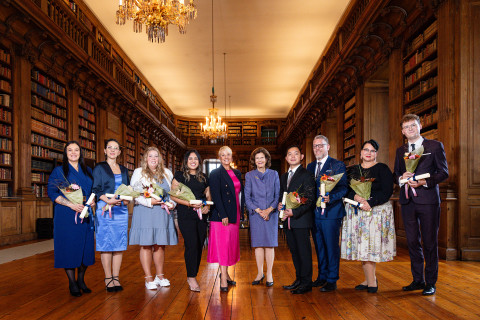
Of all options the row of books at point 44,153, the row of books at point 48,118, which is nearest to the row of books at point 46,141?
the row of books at point 44,153

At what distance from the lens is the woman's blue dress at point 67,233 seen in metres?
3.17

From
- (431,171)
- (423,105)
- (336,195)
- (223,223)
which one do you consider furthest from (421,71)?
(223,223)

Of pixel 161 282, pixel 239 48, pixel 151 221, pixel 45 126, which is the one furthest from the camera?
pixel 239 48

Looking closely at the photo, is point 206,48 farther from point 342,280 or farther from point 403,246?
point 342,280

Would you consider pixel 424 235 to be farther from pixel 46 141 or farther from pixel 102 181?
pixel 46 141

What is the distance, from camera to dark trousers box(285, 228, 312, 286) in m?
3.25

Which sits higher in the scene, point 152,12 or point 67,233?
point 152,12

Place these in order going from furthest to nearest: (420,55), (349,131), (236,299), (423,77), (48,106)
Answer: (349,131), (48,106), (420,55), (423,77), (236,299)

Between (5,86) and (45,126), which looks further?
(45,126)

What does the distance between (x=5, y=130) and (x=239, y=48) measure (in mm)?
6294

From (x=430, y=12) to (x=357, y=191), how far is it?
130 inches

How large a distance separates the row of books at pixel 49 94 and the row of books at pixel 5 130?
35.8 inches

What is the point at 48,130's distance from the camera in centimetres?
709

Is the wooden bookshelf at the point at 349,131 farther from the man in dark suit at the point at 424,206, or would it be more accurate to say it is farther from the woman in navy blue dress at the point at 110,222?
the woman in navy blue dress at the point at 110,222
